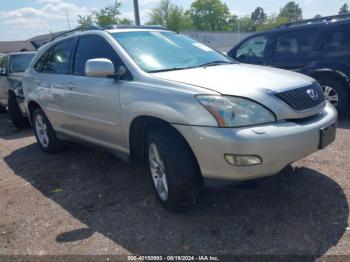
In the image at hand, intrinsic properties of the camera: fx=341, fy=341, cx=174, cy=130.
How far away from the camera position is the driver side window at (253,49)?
22.8 feet

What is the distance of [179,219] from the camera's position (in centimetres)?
308

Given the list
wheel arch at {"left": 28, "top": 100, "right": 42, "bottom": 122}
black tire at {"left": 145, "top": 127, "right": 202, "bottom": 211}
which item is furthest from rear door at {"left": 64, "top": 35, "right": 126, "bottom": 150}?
wheel arch at {"left": 28, "top": 100, "right": 42, "bottom": 122}

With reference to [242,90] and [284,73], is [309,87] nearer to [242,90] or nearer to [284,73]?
[284,73]

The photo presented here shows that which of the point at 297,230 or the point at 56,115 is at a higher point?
the point at 56,115

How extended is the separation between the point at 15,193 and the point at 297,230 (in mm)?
3196

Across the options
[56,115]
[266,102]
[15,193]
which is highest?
[266,102]

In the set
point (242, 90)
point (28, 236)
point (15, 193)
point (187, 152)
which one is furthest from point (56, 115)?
point (242, 90)

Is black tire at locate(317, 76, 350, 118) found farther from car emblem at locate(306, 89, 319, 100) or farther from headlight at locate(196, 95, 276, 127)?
headlight at locate(196, 95, 276, 127)

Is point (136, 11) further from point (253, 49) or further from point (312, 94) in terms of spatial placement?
point (312, 94)

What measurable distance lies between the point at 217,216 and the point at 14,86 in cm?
611

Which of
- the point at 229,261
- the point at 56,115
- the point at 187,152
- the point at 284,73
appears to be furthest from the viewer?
the point at 56,115

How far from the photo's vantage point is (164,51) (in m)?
3.70

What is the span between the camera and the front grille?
2783 mm

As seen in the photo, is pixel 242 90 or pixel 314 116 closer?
pixel 242 90
